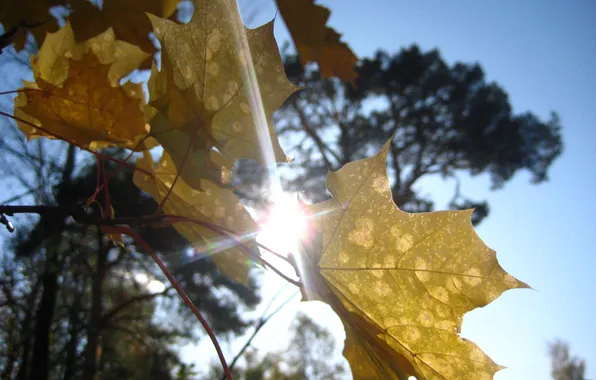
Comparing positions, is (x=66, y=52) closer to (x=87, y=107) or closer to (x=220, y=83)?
(x=87, y=107)

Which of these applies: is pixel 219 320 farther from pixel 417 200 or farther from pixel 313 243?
pixel 313 243

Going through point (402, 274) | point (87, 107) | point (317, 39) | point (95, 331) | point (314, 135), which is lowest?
point (402, 274)

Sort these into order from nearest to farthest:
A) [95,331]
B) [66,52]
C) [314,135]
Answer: [66,52] < [95,331] < [314,135]

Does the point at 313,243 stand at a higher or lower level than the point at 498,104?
lower

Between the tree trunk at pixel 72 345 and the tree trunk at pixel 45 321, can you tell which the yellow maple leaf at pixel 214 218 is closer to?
the tree trunk at pixel 72 345

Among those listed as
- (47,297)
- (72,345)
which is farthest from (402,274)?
(47,297)

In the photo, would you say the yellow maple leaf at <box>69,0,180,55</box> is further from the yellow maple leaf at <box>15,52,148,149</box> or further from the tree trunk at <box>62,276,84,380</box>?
the tree trunk at <box>62,276,84,380</box>

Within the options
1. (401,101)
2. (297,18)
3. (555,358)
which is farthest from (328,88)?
(555,358)
